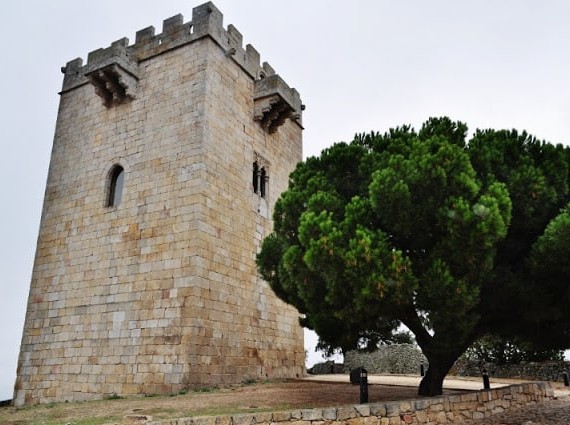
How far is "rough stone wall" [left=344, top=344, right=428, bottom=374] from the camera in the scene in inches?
675

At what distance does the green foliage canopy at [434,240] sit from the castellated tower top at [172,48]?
537 centimetres

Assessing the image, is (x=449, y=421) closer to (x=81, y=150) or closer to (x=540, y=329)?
(x=540, y=329)

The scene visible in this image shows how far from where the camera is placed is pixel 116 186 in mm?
12547

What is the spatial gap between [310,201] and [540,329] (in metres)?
4.64

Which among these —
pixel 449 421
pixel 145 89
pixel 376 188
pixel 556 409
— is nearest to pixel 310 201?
pixel 376 188

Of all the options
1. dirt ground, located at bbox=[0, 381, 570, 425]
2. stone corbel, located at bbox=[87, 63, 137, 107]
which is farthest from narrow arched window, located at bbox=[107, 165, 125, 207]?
dirt ground, located at bbox=[0, 381, 570, 425]

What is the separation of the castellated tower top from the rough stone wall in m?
9.47

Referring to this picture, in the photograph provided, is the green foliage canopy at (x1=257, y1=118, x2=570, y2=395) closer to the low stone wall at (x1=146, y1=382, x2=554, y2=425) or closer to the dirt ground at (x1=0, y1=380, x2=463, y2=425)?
the low stone wall at (x1=146, y1=382, x2=554, y2=425)

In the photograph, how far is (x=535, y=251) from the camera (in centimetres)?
729

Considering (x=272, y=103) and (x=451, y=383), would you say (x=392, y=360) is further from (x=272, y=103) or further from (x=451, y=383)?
(x=272, y=103)

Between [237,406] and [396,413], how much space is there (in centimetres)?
238

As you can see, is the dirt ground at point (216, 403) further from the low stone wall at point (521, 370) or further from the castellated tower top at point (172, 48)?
the castellated tower top at point (172, 48)

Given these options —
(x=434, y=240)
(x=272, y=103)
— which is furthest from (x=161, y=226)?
(x=434, y=240)

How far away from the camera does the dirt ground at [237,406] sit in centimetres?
684
